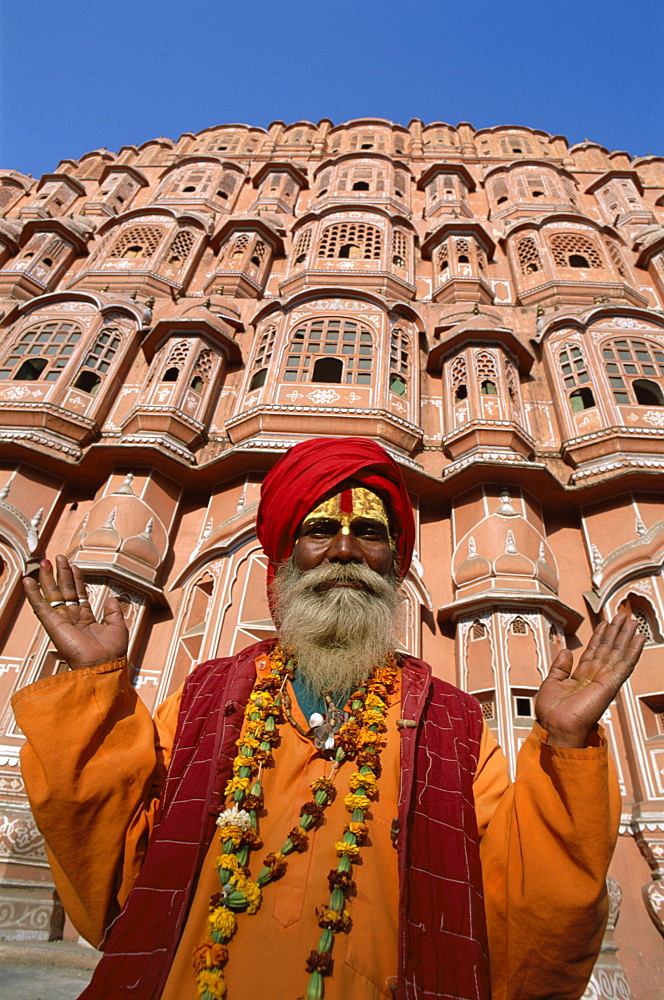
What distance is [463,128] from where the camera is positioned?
22.0m

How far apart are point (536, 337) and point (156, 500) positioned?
736cm

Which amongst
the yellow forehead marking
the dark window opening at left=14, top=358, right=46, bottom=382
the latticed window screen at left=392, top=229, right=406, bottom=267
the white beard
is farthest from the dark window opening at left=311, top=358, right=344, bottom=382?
the white beard

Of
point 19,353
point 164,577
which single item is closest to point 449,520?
point 164,577

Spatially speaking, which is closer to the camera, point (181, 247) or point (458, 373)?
point (458, 373)

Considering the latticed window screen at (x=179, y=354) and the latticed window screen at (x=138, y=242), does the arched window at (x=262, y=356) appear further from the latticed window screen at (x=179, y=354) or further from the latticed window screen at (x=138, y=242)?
the latticed window screen at (x=138, y=242)

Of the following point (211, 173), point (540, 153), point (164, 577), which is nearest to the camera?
point (164, 577)

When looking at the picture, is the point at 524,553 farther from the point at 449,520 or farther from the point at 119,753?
the point at 119,753

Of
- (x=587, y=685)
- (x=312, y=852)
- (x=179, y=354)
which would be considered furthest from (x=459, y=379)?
(x=312, y=852)

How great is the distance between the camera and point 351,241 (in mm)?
13125

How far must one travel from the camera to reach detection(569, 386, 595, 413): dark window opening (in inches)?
360

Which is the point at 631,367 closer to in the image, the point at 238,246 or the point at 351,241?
the point at 351,241

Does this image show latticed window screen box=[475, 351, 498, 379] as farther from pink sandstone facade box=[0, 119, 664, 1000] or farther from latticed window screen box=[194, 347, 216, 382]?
latticed window screen box=[194, 347, 216, 382]

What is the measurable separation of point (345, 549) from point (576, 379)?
8391 mm

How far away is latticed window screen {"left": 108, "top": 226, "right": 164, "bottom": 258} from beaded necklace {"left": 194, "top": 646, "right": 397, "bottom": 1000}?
13815 mm
